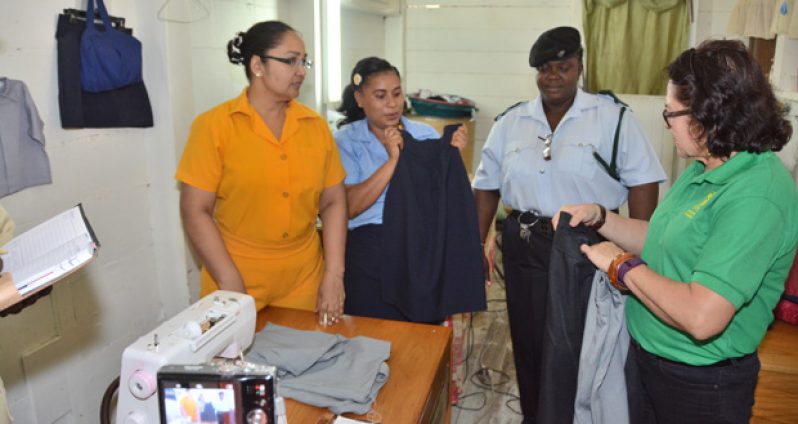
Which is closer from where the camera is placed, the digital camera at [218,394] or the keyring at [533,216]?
the digital camera at [218,394]

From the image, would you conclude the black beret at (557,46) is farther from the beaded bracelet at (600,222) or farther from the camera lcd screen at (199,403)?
the camera lcd screen at (199,403)

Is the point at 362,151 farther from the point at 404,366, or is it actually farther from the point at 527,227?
the point at 404,366

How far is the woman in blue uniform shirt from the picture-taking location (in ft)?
7.19

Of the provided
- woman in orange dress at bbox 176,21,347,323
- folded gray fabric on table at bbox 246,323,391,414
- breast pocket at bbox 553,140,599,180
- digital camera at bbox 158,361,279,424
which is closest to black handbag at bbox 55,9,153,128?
woman in orange dress at bbox 176,21,347,323

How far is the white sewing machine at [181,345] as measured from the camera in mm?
1084

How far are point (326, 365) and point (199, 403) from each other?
21.8 inches

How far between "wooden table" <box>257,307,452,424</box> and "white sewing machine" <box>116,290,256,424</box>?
0.68 feet

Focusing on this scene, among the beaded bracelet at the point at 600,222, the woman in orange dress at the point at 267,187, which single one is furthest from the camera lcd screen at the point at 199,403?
the beaded bracelet at the point at 600,222

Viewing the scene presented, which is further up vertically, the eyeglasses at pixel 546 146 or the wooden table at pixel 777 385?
the eyeglasses at pixel 546 146

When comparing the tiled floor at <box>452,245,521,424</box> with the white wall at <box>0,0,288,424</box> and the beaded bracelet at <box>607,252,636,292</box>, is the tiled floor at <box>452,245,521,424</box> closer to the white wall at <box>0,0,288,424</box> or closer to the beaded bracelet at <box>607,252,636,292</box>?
the white wall at <box>0,0,288,424</box>

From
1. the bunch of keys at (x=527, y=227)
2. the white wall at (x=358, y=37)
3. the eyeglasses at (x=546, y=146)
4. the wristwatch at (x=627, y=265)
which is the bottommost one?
the bunch of keys at (x=527, y=227)

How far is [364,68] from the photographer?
7.50 ft

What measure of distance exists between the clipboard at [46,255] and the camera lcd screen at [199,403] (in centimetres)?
27

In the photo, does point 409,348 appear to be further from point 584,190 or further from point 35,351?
point 35,351
